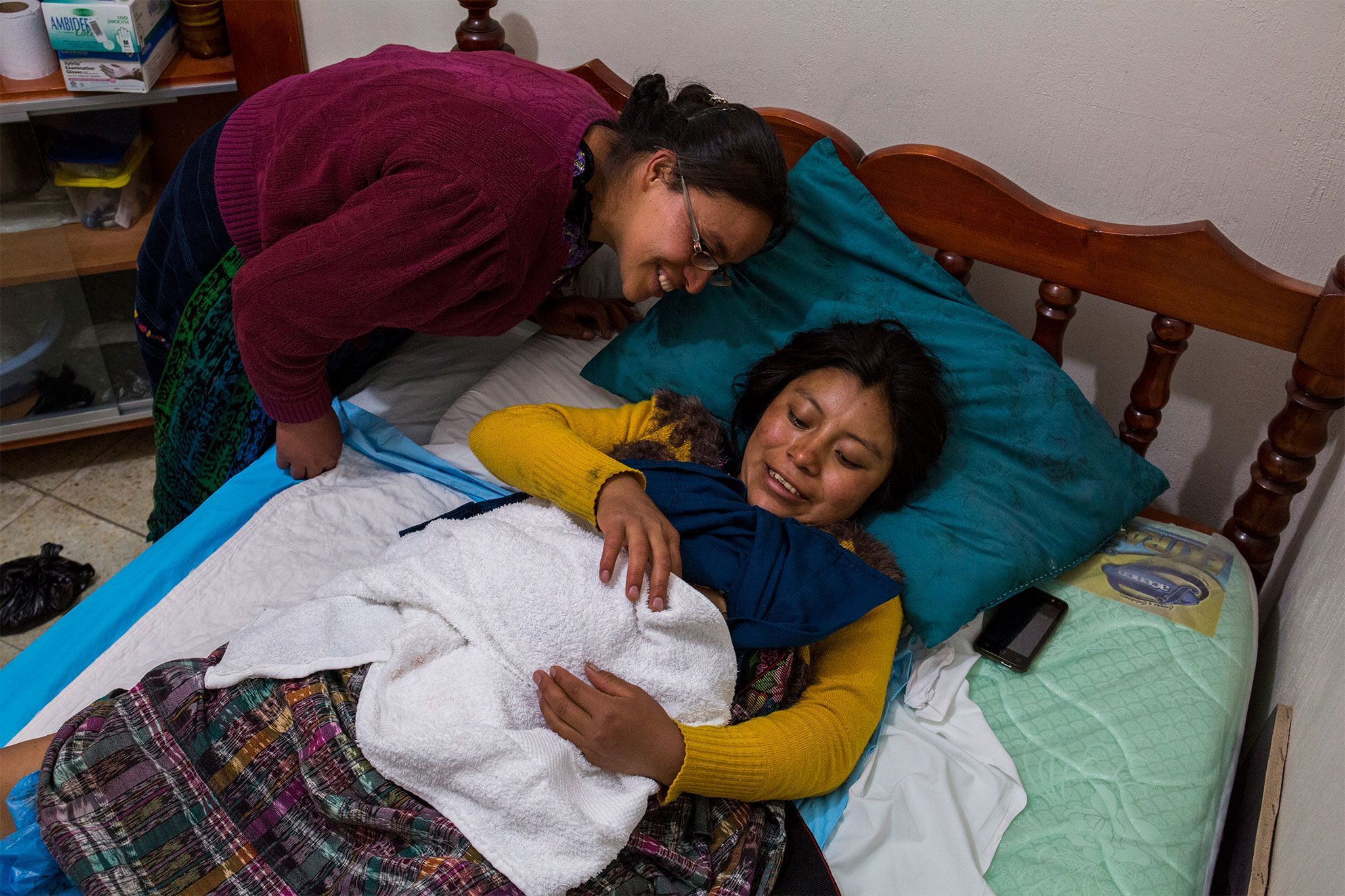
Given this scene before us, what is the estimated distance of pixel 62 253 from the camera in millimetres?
2168

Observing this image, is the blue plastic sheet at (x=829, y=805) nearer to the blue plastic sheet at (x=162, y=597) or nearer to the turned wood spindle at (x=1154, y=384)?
the blue plastic sheet at (x=162, y=597)

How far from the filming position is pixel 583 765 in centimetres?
114

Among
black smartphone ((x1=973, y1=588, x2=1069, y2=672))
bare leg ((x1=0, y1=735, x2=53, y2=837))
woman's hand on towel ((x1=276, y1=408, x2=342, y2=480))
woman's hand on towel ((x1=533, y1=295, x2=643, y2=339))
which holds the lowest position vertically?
black smartphone ((x1=973, y1=588, x2=1069, y2=672))

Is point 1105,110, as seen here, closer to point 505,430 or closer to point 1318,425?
point 1318,425

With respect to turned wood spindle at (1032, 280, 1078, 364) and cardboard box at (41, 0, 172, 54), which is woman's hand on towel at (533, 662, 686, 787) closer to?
turned wood spindle at (1032, 280, 1078, 364)

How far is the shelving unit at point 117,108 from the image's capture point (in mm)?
2023

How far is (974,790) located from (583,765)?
0.51m

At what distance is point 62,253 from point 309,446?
3.30 feet

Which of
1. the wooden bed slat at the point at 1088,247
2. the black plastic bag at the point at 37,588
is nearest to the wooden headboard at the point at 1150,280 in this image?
the wooden bed slat at the point at 1088,247

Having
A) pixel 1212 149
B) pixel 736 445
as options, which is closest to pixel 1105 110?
pixel 1212 149

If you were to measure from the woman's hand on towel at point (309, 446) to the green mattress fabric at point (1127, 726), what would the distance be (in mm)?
1029

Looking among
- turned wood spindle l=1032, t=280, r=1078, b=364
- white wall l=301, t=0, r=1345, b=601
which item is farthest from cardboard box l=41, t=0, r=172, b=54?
turned wood spindle l=1032, t=280, r=1078, b=364

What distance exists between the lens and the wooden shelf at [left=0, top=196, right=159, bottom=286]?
2129mm

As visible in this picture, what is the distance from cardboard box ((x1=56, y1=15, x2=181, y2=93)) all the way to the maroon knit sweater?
64 cm
